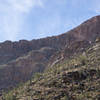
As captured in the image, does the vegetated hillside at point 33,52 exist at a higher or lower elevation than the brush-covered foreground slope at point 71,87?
higher

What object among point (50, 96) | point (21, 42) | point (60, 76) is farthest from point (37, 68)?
point (50, 96)

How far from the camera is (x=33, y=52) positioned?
220 ft

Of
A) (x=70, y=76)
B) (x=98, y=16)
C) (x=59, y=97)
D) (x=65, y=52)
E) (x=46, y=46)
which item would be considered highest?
(x=98, y=16)

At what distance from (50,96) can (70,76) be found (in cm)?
400

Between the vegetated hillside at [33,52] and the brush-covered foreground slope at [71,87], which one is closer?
the brush-covered foreground slope at [71,87]

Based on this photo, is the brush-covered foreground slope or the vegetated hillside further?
the vegetated hillside

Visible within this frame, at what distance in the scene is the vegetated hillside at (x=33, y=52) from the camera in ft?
205

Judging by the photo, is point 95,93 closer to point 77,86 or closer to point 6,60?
point 77,86

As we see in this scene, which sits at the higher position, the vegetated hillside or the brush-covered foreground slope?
the vegetated hillside

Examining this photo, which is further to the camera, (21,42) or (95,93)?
(21,42)

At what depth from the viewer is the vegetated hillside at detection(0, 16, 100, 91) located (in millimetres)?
62500

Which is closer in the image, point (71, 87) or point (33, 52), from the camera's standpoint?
point (71, 87)

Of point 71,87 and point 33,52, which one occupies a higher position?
point 33,52

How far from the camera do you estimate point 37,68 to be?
6197 cm
